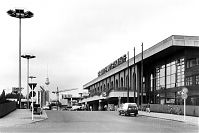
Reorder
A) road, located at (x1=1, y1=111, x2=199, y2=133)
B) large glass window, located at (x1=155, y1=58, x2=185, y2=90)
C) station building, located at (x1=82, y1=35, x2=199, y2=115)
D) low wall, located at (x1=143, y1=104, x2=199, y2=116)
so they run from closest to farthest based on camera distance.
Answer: road, located at (x1=1, y1=111, x2=199, y2=133), low wall, located at (x1=143, y1=104, x2=199, y2=116), station building, located at (x1=82, y1=35, x2=199, y2=115), large glass window, located at (x1=155, y1=58, x2=185, y2=90)

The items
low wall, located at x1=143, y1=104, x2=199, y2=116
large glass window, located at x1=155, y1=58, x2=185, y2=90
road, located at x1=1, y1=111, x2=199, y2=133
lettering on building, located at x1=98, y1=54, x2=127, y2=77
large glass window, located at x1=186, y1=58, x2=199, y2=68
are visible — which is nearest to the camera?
road, located at x1=1, y1=111, x2=199, y2=133

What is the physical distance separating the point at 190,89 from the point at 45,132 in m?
38.4

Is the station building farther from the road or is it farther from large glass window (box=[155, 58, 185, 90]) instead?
the road

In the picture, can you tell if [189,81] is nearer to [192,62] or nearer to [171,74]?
[192,62]

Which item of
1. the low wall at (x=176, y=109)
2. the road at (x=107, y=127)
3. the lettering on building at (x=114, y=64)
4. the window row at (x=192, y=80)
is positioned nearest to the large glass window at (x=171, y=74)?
the window row at (x=192, y=80)

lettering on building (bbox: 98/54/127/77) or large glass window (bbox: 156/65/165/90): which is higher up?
lettering on building (bbox: 98/54/127/77)

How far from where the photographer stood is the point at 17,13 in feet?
151

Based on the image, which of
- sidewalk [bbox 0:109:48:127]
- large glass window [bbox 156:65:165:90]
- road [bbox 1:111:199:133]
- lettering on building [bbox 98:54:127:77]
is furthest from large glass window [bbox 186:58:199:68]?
lettering on building [bbox 98:54:127:77]

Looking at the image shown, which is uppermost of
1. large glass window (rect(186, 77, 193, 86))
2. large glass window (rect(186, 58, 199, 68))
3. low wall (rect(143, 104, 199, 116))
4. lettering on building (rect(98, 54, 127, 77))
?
lettering on building (rect(98, 54, 127, 77))

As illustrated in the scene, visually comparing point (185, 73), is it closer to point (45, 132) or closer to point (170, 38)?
point (170, 38)

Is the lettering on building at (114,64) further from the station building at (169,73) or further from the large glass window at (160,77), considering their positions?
the large glass window at (160,77)

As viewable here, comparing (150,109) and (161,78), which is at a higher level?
(161,78)

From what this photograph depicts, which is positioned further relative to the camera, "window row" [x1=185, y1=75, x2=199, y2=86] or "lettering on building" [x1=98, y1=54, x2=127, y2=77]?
"lettering on building" [x1=98, y1=54, x2=127, y2=77]

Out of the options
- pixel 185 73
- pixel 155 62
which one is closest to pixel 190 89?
pixel 185 73
